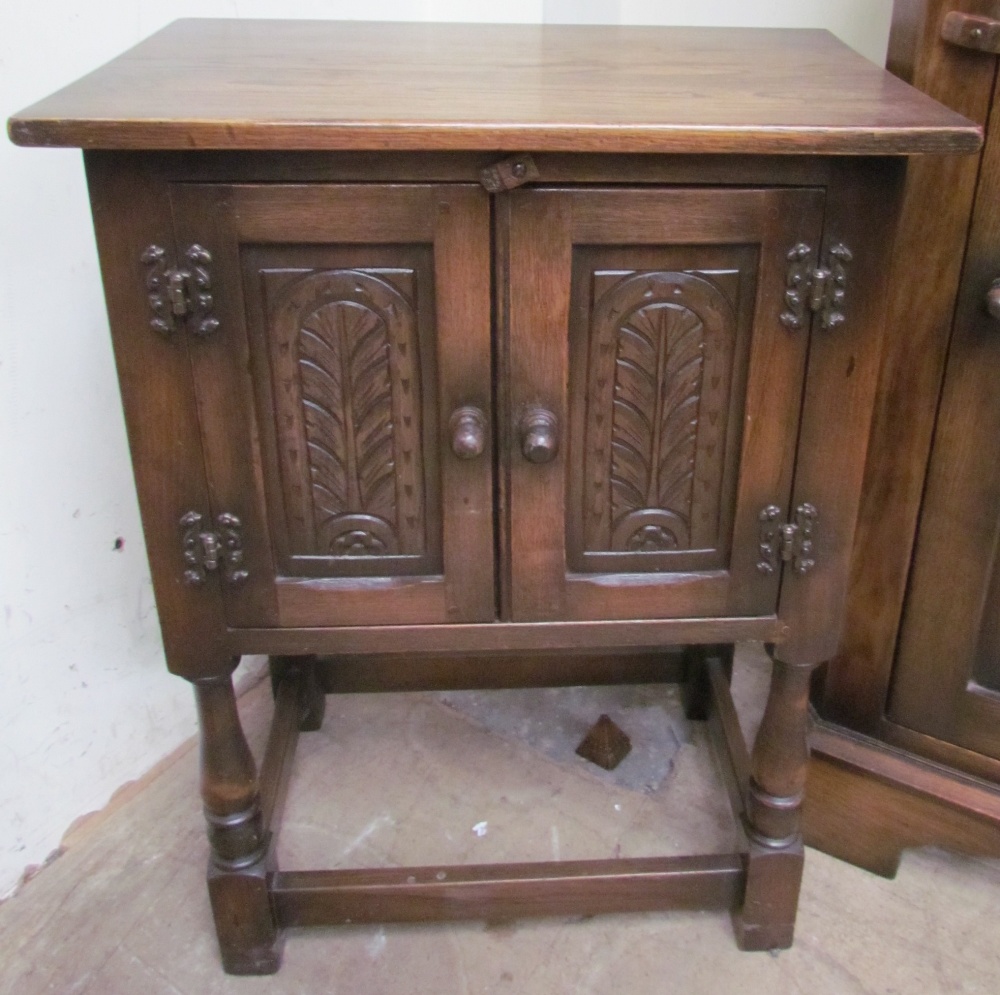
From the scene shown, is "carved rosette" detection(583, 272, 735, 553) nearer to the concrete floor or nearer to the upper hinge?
the upper hinge

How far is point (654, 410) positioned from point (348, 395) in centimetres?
27

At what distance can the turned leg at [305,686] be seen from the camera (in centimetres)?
154

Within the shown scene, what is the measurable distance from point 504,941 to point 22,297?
917 mm

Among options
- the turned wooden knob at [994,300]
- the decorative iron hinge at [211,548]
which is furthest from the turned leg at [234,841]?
the turned wooden knob at [994,300]

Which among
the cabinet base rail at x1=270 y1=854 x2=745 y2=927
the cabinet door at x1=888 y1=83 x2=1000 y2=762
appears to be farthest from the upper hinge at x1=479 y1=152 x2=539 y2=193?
the cabinet base rail at x1=270 y1=854 x2=745 y2=927

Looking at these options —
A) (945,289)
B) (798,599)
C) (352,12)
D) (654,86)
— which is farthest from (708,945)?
(352,12)

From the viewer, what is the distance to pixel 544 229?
89 cm

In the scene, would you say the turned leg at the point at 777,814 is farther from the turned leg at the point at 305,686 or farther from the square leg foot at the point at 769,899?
the turned leg at the point at 305,686

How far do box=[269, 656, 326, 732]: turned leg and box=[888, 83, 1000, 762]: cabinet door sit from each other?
78 centimetres

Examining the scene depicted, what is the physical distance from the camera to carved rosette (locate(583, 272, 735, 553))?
3.03 ft

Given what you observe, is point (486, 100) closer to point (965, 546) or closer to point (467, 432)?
point (467, 432)

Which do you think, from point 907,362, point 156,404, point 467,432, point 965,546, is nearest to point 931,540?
point 965,546

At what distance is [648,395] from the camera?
0.95 meters

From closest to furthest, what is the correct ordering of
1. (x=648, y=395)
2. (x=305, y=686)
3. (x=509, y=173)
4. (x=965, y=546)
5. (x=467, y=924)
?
(x=509, y=173), (x=648, y=395), (x=965, y=546), (x=467, y=924), (x=305, y=686)
